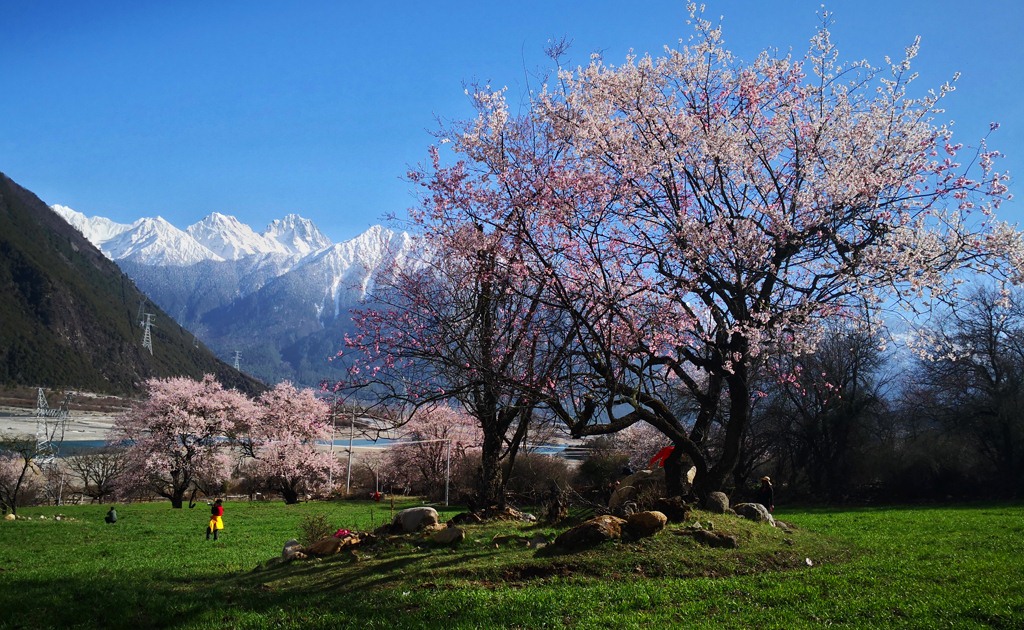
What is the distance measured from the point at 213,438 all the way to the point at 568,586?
38780mm

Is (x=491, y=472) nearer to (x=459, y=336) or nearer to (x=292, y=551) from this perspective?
(x=292, y=551)

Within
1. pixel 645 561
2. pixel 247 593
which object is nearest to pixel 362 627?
pixel 247 593

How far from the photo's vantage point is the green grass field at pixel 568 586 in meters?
6.89

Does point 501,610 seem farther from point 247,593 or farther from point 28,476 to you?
point 28,476

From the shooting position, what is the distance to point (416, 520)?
1234cm

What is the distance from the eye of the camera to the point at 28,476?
133ft

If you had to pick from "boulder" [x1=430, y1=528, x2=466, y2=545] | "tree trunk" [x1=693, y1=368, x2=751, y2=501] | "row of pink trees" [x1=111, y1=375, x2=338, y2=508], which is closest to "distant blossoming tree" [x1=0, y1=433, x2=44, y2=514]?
"row of pink trees" [x1=111, y1=375, x2=338, y2=508]

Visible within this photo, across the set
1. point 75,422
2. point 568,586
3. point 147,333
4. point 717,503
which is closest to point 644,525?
point 568,586

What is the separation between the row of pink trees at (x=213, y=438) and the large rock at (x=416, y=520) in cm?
2831

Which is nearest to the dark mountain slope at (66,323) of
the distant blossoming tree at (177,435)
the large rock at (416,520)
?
the distant blossoming tree at (177,435)

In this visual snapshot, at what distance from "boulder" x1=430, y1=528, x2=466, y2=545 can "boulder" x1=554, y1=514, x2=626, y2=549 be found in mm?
1939

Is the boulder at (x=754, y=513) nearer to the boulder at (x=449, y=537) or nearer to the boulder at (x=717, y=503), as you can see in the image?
the boulder at (x=717, y=503)

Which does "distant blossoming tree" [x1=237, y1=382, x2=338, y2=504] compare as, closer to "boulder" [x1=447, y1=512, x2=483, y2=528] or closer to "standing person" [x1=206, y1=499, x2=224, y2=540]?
"standing person" [x1=206, y1=499, x2=224, y2=540]

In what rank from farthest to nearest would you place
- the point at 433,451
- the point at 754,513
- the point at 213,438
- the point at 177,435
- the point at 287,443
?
Answer: 1. the point at 287,443
2. the point at 213,438
3. the point at 433,451
4. the point at 177,435
5. the point at 754,513
